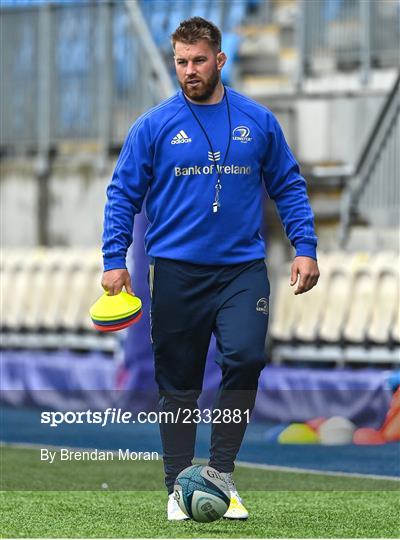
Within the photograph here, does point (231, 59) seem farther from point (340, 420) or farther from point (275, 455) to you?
point (275, 455)

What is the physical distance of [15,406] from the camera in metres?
15.1

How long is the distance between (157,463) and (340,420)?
7.38ft

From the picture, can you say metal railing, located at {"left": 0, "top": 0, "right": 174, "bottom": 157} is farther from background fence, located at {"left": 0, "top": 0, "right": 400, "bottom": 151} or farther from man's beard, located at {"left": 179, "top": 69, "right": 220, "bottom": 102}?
man's beard, located at {"left": 179, "top": 69, "right": 220, "bottom": 102}

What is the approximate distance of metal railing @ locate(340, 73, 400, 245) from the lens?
15.3 metres

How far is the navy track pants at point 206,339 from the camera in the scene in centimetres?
678

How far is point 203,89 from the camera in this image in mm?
6758

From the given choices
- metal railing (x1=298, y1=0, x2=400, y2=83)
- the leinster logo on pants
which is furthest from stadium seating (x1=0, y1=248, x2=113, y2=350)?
the leinster logo on pants

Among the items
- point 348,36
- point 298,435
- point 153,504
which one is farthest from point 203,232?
point 348,36

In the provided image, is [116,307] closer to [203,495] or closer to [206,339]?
[206,339]

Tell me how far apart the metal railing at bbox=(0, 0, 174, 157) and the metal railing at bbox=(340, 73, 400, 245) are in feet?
7.09

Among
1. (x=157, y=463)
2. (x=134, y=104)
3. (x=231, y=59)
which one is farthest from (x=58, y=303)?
(x=157, y=463)

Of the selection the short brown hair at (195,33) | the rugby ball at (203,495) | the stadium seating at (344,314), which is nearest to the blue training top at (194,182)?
the short brown hair at (195,33)

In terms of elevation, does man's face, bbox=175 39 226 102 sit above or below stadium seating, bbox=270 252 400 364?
above

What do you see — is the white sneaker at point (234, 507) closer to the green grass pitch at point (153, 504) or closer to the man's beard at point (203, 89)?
the green grass pitch at point (153, 504)
